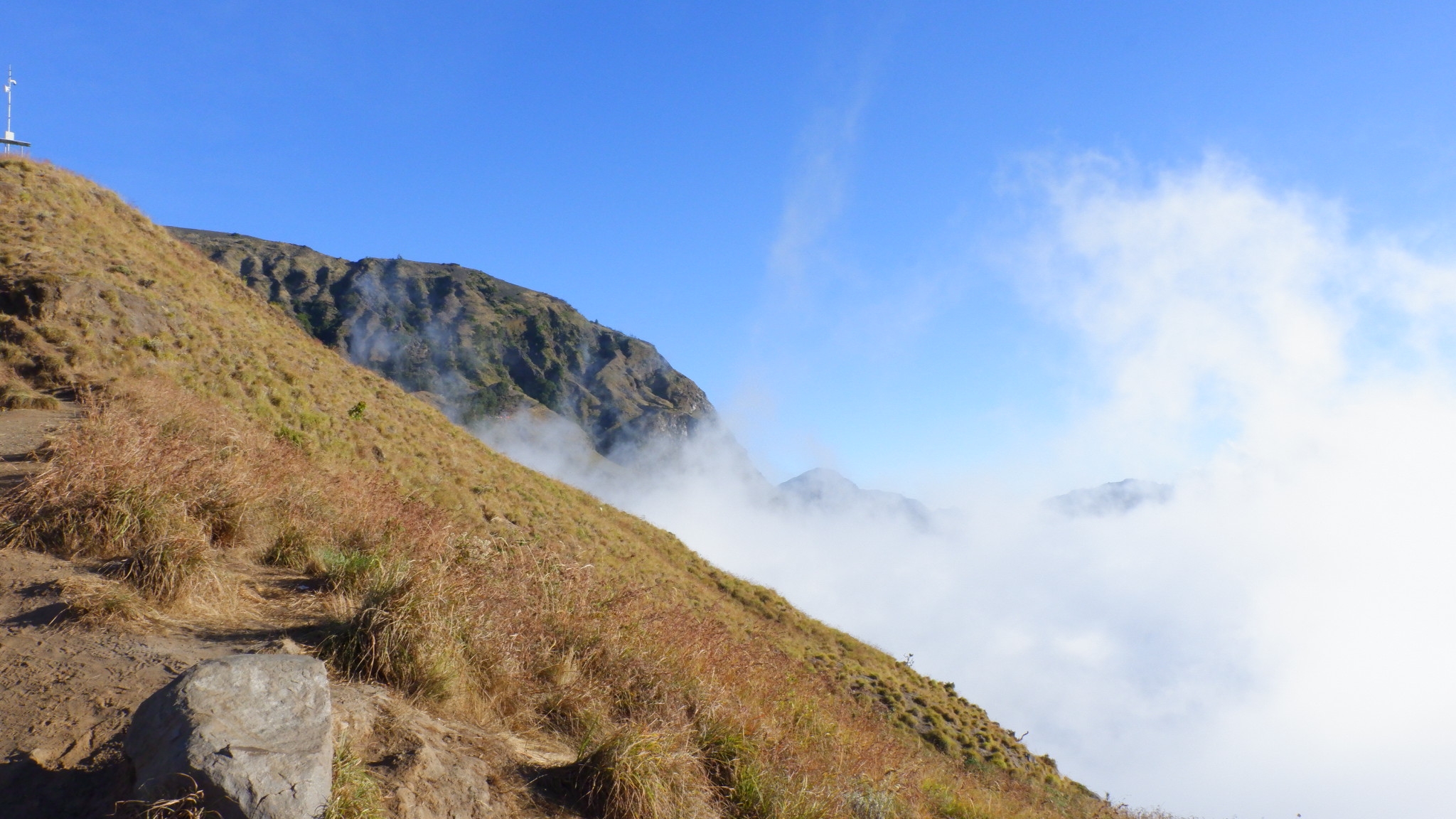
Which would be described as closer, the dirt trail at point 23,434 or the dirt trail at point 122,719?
the dirt trail at point 122,719

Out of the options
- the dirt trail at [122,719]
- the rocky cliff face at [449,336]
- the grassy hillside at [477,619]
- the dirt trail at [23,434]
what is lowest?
the dirt trail at [122,719]

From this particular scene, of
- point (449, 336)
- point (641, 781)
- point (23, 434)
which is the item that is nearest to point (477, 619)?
point (641, 781)

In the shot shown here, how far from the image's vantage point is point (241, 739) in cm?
405

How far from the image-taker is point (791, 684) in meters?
8.68

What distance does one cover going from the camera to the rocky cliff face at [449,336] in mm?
156375

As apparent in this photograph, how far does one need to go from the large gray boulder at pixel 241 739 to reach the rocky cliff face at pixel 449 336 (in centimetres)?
14666

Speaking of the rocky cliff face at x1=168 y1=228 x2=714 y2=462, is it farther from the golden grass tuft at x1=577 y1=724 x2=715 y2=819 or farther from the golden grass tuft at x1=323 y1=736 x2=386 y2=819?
the golden grass tuft at x1=323 y1=736 x2=386 y2=819

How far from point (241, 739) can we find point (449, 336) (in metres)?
178

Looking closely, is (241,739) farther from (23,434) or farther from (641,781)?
(23,434)

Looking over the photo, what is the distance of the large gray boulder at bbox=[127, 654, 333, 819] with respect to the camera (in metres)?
3.82

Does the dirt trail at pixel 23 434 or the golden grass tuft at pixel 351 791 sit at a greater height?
the dirt trail at pixel 23 434

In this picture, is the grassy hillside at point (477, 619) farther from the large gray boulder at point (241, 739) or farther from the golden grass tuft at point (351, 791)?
the large gray boulder at point (241, 739)

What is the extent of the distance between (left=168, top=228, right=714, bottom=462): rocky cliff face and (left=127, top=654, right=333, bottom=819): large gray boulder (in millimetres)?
146658

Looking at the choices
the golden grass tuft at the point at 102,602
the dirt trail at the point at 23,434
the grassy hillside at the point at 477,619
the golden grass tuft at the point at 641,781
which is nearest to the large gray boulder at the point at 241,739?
the grassy hillside at the point at 477,619
